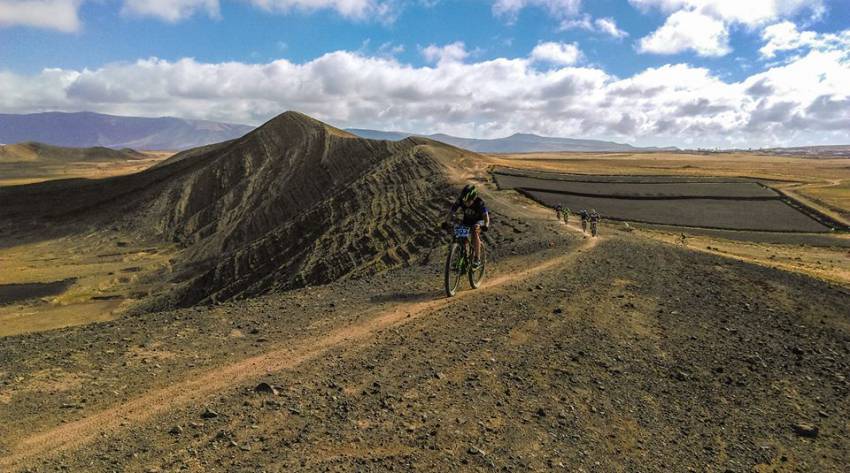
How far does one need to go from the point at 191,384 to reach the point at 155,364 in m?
1.13

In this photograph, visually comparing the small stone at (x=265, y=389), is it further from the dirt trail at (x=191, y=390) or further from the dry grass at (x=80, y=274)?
the dry grass at (x=80, y=274)

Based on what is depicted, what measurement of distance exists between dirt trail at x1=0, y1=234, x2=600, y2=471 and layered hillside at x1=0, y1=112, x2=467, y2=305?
60.4ft

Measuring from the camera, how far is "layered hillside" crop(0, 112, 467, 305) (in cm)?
3316

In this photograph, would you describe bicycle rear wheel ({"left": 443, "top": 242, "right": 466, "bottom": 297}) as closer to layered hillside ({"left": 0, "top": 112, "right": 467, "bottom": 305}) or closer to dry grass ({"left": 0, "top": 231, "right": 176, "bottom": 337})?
layered hillside ({"left": 0, "top": 112, "right": 467, "bottom": 305})

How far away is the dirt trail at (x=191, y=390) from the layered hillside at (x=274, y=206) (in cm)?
1842

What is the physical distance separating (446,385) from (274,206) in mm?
47592

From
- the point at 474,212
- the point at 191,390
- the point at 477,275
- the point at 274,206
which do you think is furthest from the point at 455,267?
the point at 274,206

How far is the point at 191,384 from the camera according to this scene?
7074 millimetres

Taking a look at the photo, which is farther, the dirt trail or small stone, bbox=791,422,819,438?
small stone, bbox=791,422,819,438

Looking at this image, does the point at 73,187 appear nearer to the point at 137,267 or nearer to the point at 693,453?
the point at 137,267

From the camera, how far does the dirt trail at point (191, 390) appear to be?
5.60 meters

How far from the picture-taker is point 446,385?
7.10 meters

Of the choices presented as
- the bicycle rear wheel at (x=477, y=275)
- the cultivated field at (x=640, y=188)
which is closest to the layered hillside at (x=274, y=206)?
the cultivated field at (x=640, y=188)

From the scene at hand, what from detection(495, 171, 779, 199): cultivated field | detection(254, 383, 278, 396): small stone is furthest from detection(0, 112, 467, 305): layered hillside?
detection(254, 383, 278, 396): small stone
